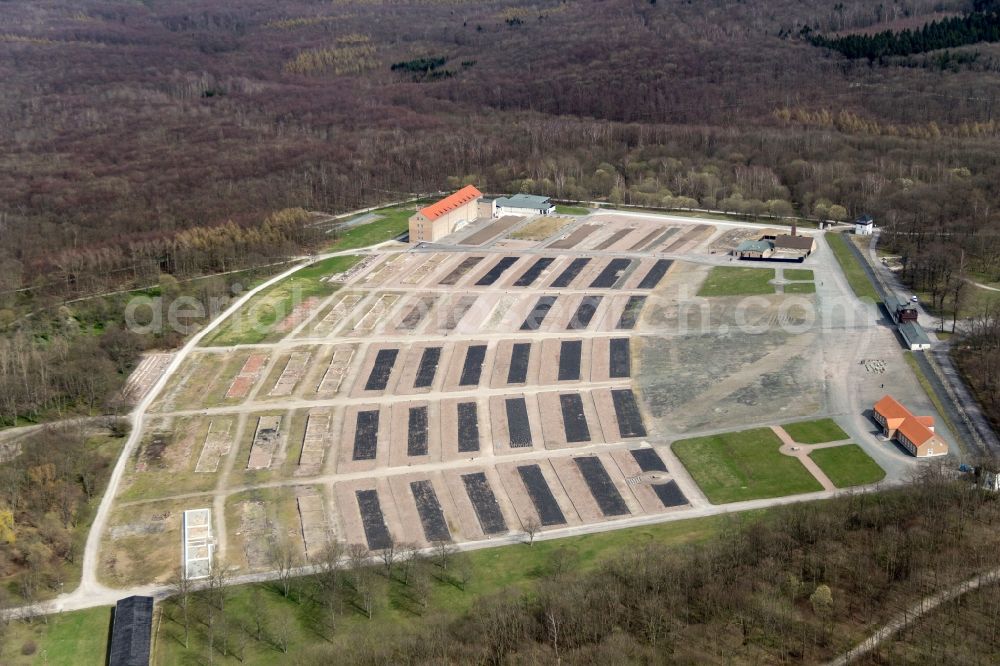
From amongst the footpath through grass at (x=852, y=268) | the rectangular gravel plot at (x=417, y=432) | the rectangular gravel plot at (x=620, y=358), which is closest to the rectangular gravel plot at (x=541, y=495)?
the rectangular gravel plot at (x=417, y=432)

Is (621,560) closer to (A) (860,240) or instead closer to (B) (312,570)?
(B) (312,570)

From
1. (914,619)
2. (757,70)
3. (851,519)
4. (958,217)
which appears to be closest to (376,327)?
(851,519)

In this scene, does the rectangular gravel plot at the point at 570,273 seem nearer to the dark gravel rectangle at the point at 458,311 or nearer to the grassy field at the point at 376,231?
the dark gravel rectangle at the point at 458,311

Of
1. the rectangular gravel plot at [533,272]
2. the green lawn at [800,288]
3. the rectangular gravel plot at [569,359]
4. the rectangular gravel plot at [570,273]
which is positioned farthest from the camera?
the rectangular gravel plot at [533,272]

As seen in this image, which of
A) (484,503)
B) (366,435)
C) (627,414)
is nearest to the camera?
(484,503)

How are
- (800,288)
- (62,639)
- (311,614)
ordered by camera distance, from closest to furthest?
(62,639) → (311,614) → (800,288)

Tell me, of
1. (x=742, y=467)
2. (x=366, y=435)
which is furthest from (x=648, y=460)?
(x=366, y=435)

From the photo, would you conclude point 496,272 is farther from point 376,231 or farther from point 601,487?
point 601,487
